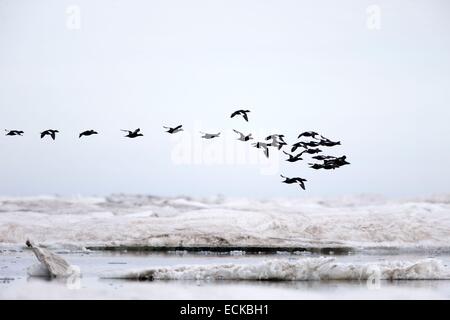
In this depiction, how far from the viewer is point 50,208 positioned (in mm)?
15305

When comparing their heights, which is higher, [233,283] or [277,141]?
[277,141]

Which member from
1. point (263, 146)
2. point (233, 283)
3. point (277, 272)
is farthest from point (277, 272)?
point (263, 146)

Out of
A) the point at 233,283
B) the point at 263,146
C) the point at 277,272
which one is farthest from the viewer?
the point at 263,146

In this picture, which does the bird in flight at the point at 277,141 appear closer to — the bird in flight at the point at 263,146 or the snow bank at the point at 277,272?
the bird in flight at the point at 263,146

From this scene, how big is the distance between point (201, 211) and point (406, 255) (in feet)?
12.4

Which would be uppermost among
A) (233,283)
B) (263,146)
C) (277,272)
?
(263,146)

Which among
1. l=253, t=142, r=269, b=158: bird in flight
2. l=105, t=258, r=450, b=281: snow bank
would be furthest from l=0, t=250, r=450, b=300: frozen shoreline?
l=253, t=142, r=269, b=158: bird in flight

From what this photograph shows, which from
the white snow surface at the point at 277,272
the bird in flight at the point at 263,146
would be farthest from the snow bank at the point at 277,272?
the bird in flight at the point at 263,146

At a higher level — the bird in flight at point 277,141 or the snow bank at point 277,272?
the bird in flight at point 277,141

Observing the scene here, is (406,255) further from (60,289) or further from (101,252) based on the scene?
(60,289)

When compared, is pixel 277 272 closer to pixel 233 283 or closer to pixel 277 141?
pixel 233 283

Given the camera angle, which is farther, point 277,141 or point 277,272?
point 277,141

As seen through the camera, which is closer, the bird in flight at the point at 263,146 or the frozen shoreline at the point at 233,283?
the frozen shoreline at the point at 233,283

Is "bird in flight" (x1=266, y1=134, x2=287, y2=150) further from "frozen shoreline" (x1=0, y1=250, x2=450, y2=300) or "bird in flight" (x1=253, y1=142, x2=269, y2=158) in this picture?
"frozen shoreline" (x1=0, y1=250, x2=450, y2=300)
